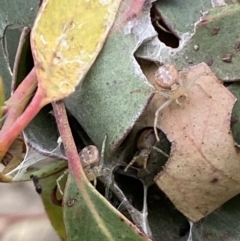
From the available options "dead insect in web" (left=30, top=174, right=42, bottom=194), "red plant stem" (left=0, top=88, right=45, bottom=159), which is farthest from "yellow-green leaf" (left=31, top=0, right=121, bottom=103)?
"dead insect in web" (left=30, top=174, right=42, bottom=194)

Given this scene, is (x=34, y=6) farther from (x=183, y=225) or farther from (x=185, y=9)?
(x=183, y=225)

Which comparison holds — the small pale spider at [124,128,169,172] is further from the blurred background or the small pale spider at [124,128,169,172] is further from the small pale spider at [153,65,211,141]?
the blurred background

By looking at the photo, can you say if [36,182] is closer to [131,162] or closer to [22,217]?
[131,162]

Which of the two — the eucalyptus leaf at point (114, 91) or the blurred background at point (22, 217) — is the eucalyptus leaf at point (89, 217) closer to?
the eucalyptus leaf at point (114, 91)

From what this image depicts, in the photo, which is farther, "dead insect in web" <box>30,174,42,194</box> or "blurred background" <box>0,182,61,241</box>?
"blurred background" <box>0,182,61,241</box>

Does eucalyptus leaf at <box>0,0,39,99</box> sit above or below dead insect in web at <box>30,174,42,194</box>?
above

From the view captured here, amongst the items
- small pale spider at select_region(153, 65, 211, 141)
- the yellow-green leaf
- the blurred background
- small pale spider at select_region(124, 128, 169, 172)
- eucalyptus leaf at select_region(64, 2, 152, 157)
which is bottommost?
the blurred background
